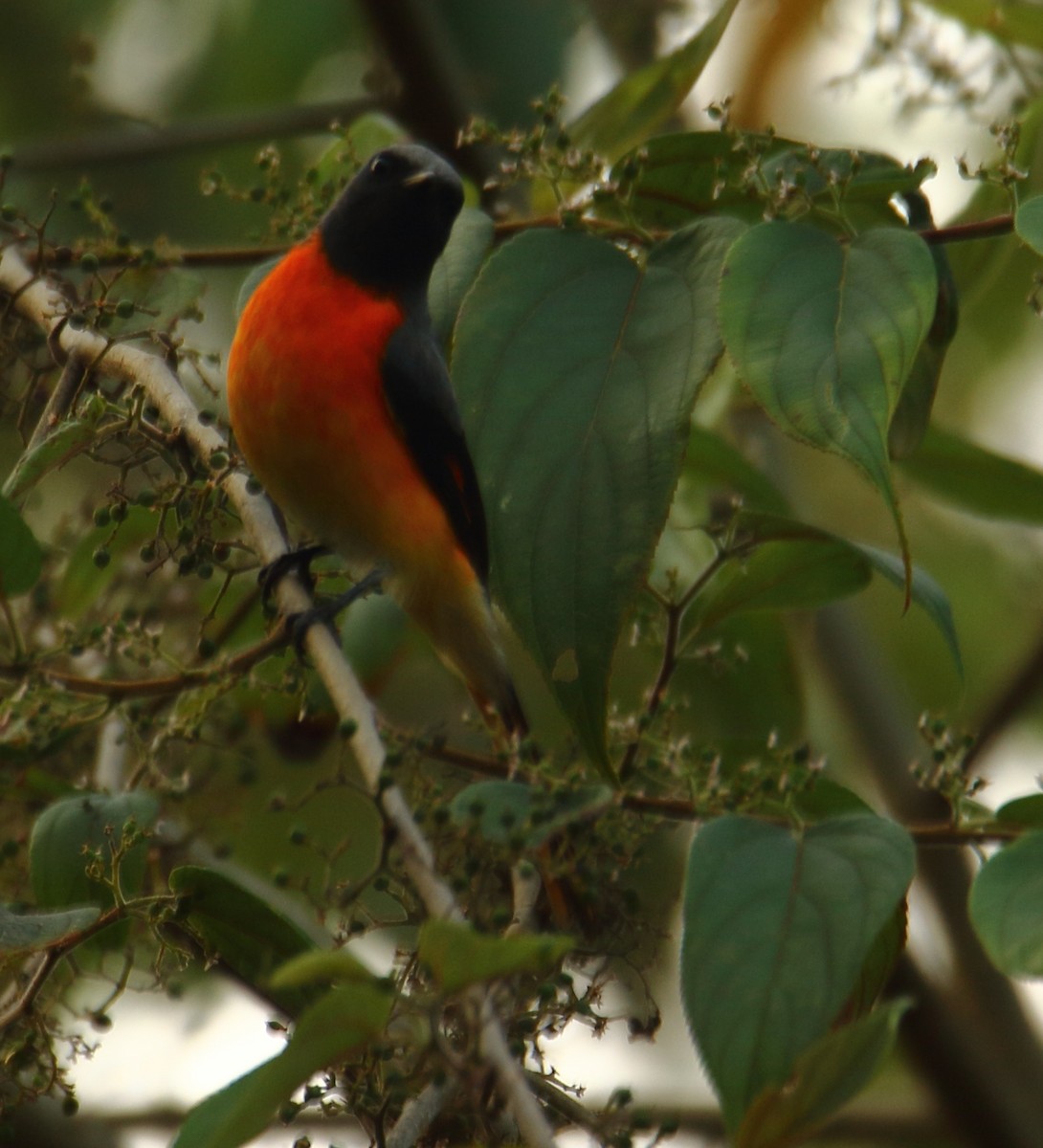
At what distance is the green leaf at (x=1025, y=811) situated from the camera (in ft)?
6.84

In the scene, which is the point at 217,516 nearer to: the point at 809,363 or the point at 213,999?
the point at 809,363

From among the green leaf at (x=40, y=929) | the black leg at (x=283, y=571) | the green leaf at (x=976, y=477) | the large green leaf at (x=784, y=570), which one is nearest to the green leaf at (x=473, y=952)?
the green leaf at (x=40, y=929)

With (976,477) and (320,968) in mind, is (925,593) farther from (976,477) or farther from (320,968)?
(320,968)

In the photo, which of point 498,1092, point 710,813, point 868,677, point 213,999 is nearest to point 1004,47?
point 868,677

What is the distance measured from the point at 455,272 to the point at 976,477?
121 centimetres

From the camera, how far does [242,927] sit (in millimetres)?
2158

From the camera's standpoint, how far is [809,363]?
79.7 inches

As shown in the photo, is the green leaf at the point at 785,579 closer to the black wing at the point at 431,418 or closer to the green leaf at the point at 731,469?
the green leaf at the point at 731,469

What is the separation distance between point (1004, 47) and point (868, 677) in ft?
6.42

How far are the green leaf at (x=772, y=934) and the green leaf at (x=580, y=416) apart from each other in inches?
12.9

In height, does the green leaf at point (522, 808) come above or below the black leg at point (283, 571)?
above

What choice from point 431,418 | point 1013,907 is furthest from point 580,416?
point 431,418

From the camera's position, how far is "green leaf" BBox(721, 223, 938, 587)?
194 centimetres

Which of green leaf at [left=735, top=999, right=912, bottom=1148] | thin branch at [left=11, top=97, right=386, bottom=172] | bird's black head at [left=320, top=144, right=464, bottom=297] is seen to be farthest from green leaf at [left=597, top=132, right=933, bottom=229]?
thin branch at [left=11, top=97, right=386, bottom=172]
